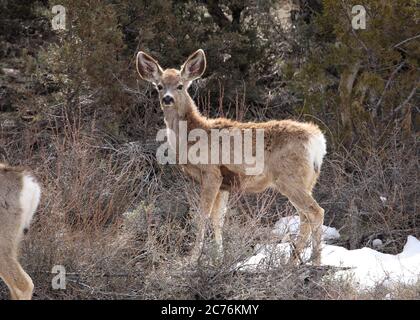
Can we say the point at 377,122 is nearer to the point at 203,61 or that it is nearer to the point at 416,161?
the point at 416,161

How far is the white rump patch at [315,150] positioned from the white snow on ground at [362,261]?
0.77 m

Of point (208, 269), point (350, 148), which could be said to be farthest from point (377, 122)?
point (208, 269)

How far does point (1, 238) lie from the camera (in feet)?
25.5

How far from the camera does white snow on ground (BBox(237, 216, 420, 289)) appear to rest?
8.74 m

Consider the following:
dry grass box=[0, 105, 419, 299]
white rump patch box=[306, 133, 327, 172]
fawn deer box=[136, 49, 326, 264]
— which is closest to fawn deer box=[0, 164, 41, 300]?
dry grass box=[0, 105, 419, 299]

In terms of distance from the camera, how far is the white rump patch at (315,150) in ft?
33.0

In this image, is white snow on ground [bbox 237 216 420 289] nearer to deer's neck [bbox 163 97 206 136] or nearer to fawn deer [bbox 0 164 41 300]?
deer's neck [bbox 163 97 206 136]

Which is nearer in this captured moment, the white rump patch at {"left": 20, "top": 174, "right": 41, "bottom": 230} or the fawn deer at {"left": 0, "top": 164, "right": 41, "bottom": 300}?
the fawn deer at {"left": 0, "top": 164, "right": 41, "bottom": 300}

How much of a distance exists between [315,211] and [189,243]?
1513 mm

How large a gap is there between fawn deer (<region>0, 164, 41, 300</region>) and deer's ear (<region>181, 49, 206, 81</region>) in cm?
340

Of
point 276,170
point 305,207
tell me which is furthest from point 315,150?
point 305,207

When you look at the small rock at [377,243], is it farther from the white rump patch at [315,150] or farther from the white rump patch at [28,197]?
the white rump patch at [28,197]

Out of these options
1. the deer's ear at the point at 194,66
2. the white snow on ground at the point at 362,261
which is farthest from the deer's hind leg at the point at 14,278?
the deer's ear at the point at 194,66

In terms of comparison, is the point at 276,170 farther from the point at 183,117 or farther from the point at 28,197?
the point at 28,197
